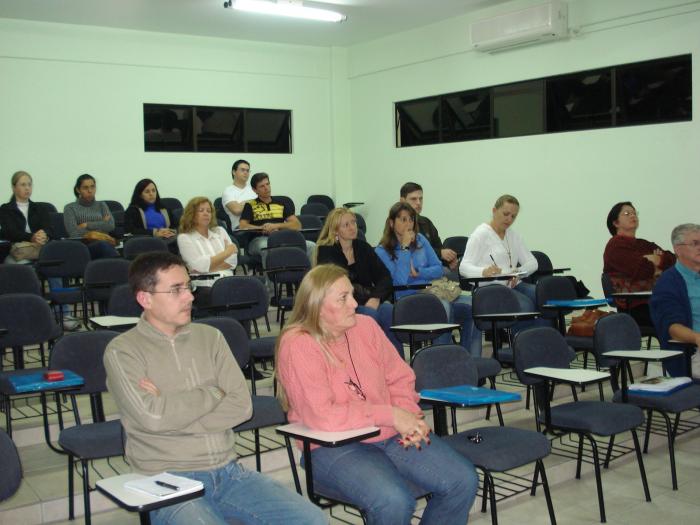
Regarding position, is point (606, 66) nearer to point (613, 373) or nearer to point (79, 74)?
point (613, 373)

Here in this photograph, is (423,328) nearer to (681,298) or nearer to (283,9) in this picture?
(681,298)

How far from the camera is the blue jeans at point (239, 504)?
239 centimetres

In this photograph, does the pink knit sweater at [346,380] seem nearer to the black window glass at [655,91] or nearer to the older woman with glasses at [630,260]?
the older woman with glasses at [630,260]

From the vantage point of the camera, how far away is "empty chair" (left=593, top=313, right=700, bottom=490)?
4.08 meters

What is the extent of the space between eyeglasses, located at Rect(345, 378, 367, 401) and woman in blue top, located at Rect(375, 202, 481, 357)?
2753mm

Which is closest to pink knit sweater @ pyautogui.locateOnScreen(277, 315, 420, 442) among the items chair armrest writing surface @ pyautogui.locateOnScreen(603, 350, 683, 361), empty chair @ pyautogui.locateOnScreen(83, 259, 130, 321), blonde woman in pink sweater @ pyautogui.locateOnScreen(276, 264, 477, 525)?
blonde woman in pink sweater @ pyautogui.locateOnScreen(276, 264, 477, 525)

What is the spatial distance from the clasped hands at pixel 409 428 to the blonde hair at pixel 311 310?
329 millimetres

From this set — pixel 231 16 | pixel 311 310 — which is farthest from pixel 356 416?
pixel 231 16

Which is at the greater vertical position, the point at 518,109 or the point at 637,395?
the point at 518,109

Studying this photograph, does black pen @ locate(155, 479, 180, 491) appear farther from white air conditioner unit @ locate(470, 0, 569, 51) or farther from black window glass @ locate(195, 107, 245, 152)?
black window glass @ locate(195, 107, 245, 152)

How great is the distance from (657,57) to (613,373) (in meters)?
4.35

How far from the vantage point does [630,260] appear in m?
5.89

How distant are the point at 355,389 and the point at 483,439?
70 centimetres

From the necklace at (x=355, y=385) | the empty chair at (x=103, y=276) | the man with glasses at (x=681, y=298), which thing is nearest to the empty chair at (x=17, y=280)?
the empty chair at (x=103, y=276)
